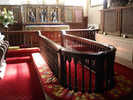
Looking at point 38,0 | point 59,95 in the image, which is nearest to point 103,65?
point 59,95

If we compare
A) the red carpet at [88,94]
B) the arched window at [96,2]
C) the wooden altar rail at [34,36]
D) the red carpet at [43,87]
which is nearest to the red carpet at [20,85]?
the red carpet at [43,87]

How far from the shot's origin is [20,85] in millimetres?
3334

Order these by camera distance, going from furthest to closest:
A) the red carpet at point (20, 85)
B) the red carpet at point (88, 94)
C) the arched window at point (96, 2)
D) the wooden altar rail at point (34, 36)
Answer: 1. the arched window at point (96, 2)
2. the wooden altar rail at point (34, 36)
3. the red carpet at point (20, 85)
4. the red carpet at point (88, 94)

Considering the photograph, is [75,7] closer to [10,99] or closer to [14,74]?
[14,74]

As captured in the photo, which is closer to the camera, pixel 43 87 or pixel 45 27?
pixel 43 87

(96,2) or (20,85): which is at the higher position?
(96,2)

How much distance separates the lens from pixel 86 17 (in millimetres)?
8781

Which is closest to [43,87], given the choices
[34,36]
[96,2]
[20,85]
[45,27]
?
[20,85]

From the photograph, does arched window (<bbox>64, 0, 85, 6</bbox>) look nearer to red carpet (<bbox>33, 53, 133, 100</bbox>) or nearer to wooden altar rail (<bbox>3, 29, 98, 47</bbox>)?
wooden altar rail (<bbox>3, 29, 98, 47</bbox>)

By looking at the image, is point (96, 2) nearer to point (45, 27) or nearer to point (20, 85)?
point (45, 27)

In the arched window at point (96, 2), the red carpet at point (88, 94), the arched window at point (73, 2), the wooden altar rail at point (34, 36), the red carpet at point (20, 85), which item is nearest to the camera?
the red carpet at point (88, 94)

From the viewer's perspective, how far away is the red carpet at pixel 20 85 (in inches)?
113

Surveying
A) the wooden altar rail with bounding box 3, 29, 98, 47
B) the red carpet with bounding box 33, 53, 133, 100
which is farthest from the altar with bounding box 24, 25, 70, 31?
the red carpet with bounding box 33, 53, 133, 100

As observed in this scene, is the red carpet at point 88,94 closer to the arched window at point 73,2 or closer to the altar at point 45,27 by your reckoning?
the altar at point 45,27
